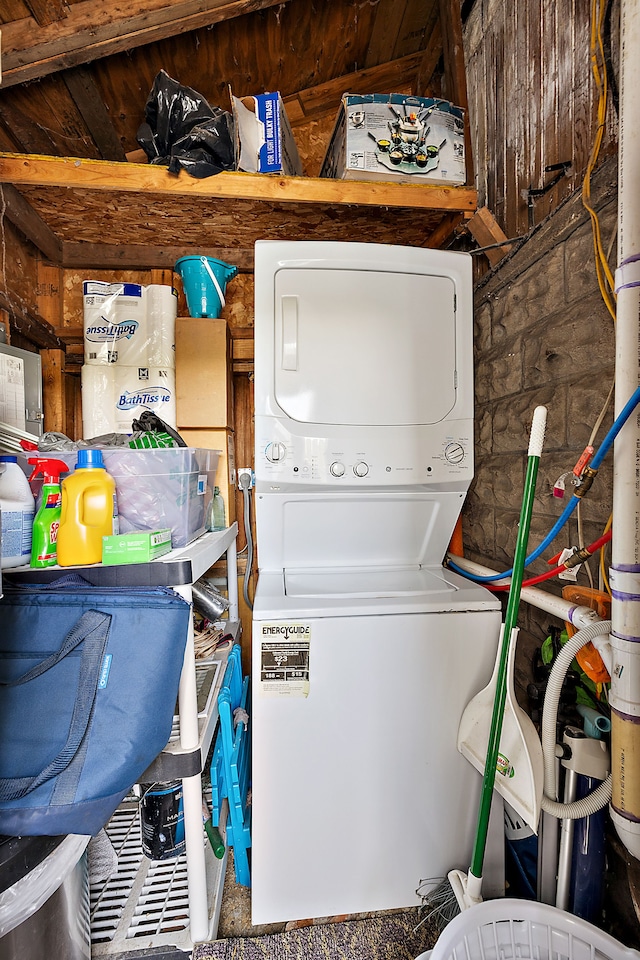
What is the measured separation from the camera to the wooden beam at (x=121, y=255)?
6.58 ft

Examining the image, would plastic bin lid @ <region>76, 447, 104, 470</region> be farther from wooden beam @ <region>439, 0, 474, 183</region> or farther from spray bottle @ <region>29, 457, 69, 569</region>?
wooden beam @ <region>439, 0, 474, 183</region>

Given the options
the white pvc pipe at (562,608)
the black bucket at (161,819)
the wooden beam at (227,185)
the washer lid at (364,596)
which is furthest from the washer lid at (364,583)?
the wooden beam at (227,185)

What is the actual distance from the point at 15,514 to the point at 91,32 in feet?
5.31

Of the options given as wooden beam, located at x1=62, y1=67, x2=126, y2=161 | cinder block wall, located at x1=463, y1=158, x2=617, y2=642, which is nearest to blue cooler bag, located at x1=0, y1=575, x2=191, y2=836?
cinder block wall, located at x1=463, y1=158, x2=617, y2=642

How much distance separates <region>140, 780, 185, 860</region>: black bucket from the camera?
120cm

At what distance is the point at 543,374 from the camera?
136 cm

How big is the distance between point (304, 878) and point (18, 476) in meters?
1.31

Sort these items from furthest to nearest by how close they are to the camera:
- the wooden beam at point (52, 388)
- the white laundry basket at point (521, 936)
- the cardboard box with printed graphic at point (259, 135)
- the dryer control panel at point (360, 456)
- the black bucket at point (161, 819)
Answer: the wooden beam at point (52, 388)
the cardboard box with printed graphic at point (259, 135)
the dryer control panel at point (360, 456)
the black bucket at point (161, 819)
the white laundry basket at point (521, 936)

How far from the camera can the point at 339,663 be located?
3.98 feet

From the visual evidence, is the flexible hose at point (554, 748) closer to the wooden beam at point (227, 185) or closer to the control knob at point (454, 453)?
the control knob at point (454, 453)

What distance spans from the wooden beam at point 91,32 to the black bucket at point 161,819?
2.28 m

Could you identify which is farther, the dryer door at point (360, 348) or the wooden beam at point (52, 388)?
the wooden beam at point (52, 388)

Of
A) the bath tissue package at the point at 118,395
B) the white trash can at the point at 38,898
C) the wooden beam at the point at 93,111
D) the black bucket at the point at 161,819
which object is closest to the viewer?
the white trash can at the point at 38,898

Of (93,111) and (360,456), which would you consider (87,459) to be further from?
(93,111)
